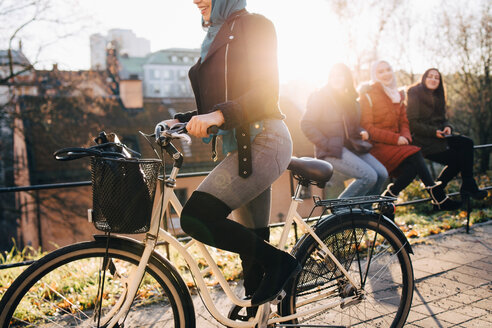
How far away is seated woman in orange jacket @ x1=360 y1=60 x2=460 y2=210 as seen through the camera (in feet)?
15.2

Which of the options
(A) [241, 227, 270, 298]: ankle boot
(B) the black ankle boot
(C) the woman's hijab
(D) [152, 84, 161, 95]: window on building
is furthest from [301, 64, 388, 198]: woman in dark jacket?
(D) [152, 84, 161, 95]: window on building

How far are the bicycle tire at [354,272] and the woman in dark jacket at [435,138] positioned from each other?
2.77 m


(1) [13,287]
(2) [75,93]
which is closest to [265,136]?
(1) [13,287]

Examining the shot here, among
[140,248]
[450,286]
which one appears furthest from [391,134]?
[140,248]

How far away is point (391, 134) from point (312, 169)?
274cm

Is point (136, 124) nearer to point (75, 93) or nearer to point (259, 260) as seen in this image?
point (75, 93)

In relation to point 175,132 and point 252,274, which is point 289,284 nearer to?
point 252,274

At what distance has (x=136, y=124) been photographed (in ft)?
80.5

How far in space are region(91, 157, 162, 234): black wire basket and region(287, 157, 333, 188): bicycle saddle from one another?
2.57ft

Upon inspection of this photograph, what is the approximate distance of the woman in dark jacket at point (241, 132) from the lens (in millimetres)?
1951

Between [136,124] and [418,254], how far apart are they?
72.1 ft

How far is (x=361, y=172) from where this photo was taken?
167 inches

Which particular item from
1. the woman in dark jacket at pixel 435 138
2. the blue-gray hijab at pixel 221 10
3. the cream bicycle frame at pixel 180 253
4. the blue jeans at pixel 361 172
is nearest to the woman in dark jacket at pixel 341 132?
the blue jeans at pixel 361 172

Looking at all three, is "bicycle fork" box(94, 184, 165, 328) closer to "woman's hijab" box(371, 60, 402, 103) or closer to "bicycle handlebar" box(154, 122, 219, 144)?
"bicycle handlebar" box(154, 122, 219, 144)
